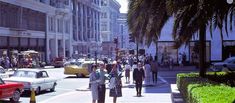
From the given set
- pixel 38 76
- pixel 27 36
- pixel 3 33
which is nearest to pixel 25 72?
pixel 38 76

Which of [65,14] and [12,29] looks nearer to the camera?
[12,29]

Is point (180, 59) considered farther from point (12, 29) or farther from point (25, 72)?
point (25, 72)

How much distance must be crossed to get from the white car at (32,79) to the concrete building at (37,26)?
120 ft

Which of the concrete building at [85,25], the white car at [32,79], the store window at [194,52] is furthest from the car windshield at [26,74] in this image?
the concrete building at [85,25]

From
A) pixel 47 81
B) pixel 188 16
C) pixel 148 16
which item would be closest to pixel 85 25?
pixel 47 81

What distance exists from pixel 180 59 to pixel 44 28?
2976 cm

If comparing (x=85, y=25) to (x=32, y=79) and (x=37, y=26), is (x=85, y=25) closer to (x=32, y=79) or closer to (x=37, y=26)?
(x=37, y=26)

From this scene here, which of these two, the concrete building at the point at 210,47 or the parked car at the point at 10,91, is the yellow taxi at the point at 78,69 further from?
the parked car at the point at 10,91

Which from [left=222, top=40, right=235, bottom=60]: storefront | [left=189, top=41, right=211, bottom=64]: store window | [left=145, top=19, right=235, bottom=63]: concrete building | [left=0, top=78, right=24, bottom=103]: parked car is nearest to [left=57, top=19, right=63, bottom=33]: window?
[left=145, top=19, right=235, bottom=63]: concrete building

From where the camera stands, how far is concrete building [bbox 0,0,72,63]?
65.2m

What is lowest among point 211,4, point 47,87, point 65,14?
point 47,87

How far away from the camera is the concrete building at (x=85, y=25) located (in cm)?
10544

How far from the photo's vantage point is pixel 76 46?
10631 cm

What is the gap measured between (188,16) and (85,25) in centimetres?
10192
